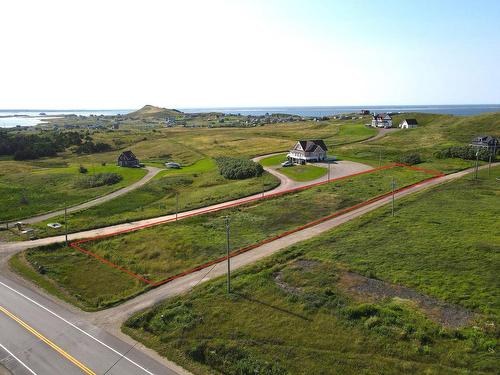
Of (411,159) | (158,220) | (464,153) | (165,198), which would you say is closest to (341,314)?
(158,220)

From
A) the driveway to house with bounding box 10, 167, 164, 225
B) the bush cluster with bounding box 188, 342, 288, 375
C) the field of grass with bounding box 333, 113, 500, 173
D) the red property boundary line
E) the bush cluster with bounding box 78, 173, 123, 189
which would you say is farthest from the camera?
the field of grass with bounding box 333, 113, 500, 173

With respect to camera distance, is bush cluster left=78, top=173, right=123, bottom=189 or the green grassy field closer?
the green grassy field

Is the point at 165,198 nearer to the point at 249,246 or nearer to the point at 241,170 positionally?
the point at 241,170

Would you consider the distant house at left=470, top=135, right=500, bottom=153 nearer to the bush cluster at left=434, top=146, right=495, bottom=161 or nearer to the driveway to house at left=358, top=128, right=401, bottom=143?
the bush cluster at left=434, top=146, right=495, bottom=161

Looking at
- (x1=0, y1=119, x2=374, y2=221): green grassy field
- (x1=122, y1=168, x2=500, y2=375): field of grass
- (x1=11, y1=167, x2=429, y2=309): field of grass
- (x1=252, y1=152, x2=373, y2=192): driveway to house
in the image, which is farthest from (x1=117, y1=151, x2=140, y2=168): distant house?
(x1=122, y1=168, x2=500, y2=375): field of grass

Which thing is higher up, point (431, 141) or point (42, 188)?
point (431, 141)

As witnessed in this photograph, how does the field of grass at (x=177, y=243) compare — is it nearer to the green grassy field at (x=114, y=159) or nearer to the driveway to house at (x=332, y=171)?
the driveway to house at (x=332, y=171)

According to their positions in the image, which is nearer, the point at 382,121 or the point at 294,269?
the point at 294,269
